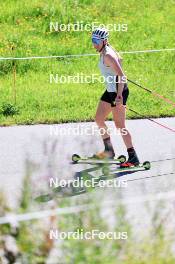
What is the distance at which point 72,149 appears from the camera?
11.6 metres

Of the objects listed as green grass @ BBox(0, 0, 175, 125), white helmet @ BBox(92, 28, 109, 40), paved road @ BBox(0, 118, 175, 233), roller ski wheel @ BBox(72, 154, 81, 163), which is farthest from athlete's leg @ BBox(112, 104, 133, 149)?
green grass @ BBox(0, 0, 175, 125)

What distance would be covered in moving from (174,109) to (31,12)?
6.75 m

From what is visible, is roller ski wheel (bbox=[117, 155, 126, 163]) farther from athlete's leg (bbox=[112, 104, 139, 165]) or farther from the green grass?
the green grass

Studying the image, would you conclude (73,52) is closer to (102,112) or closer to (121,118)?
(102,112)

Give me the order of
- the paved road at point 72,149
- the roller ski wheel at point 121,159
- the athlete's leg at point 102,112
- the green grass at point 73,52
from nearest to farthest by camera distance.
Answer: the paved road at point 72,149 < the athlete's leg at point 102,112 < the roller ski wheel at point 121,159 < the green grass at point 73,52

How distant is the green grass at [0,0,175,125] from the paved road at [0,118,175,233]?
1.86 ft

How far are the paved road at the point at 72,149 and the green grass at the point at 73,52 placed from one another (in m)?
0.57

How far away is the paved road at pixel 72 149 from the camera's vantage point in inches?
389

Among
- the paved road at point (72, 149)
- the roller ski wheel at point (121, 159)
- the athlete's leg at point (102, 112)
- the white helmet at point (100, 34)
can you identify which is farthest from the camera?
the roller ski wheel at point (121, 159)

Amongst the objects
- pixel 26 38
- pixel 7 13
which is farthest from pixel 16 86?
pixel 7 13

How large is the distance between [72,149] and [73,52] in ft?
20.4

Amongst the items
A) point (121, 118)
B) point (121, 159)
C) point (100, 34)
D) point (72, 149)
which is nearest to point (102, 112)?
point (121, 118)

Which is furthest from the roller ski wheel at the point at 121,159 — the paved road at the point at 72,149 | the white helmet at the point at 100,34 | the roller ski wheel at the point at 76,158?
the white helmet at the point at 100,34

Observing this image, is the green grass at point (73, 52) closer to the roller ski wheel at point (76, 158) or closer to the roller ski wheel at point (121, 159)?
the roller ski wheel at point (76, 158)
